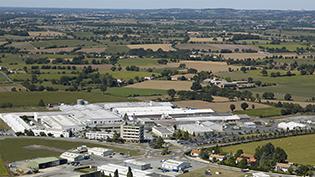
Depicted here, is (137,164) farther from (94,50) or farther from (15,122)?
(94,50)

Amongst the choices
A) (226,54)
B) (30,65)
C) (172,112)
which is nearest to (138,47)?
(226,54)

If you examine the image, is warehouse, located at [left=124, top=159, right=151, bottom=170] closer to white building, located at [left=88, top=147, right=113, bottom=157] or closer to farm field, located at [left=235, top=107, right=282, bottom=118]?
white building, located at [left=88, top=147, right=113, bottom=157]

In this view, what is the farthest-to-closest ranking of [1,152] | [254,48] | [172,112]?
[254,48] → [172,112] → [1,152]

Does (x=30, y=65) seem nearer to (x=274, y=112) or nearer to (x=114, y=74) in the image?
(x=114, y=74)

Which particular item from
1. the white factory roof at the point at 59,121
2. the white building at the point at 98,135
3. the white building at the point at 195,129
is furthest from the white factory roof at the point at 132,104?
the white building at the point at 98,135

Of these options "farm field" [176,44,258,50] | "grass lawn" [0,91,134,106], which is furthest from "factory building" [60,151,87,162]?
"farm field" [176,44,258,50]

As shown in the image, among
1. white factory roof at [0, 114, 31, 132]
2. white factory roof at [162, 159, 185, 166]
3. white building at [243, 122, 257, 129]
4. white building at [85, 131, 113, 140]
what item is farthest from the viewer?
white building at [243, 122, 257, 129]
